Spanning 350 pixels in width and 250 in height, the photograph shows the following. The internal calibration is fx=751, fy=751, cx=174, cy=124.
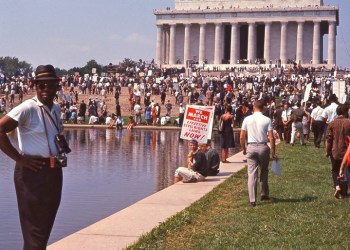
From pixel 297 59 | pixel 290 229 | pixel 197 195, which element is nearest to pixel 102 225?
pixel 290 229

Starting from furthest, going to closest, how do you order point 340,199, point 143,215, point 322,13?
point 322,13 < point 340,199 < point 143,215

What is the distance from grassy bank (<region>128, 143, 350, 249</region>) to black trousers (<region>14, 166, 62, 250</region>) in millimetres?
2340

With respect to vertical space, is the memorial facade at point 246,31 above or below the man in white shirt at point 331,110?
above

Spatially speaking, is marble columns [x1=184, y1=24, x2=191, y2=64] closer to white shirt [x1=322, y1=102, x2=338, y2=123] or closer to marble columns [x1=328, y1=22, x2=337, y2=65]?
marble columns [x1=328, y1=22, x2=337, y2=65]

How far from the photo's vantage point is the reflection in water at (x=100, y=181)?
35.6 ft

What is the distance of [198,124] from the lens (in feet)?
59.3

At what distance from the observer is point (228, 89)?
56.0 metres

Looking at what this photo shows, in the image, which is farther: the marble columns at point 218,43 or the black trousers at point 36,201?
the marble columns at point 218,43

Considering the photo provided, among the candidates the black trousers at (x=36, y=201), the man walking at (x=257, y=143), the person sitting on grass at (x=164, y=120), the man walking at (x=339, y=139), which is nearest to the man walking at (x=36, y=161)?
the black trousers at (x=36, y=201)

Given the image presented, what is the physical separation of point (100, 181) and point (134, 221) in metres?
5.55

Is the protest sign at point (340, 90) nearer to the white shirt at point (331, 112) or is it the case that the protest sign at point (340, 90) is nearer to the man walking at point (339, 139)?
the white shirt at point (331, 112)

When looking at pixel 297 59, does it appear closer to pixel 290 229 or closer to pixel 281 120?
A: pixel 281 120

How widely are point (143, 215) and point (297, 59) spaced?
83.8 meters

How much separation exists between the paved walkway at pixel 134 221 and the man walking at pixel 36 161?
7.68ft
